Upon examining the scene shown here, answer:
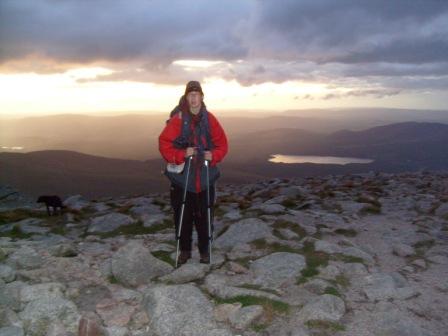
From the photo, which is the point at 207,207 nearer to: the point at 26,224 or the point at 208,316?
the point at 208,316

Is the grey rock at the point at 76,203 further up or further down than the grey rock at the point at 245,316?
further down

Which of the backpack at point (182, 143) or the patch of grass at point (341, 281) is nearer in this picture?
the patch of grass at point (341, 281)

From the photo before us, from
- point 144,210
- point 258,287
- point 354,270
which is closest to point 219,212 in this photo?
point 144,210

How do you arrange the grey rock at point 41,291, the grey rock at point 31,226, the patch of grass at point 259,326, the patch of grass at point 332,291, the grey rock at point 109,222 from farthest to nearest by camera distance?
1. the grey rock at point 109,222
2. the grey rock at point 31,226
3. the patch of grass at point 332,291
4. the grey rock at point 41,291
5. the patch of grass at point 259,326

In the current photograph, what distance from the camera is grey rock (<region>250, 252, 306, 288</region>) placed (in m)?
8.96

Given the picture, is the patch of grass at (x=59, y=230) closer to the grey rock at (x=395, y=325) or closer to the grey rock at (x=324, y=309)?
the grey rock at (x=324, y=309)

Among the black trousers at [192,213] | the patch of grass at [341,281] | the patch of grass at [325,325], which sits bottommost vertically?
the patch of grass at [325,325]

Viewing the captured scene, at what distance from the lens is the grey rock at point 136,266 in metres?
9.03

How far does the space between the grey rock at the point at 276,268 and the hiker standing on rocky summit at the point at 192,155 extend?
1.26m

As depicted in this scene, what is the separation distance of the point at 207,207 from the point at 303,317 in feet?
11.3

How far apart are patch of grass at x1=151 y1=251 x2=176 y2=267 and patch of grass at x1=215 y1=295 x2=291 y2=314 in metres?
2.27

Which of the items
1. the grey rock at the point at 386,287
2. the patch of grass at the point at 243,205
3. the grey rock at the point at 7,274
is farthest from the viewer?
the patch of grass at the point at 243,205

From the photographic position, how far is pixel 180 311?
762 centimetres

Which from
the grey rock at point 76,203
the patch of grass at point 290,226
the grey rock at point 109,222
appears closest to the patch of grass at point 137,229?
the grey rock at point 109,222
